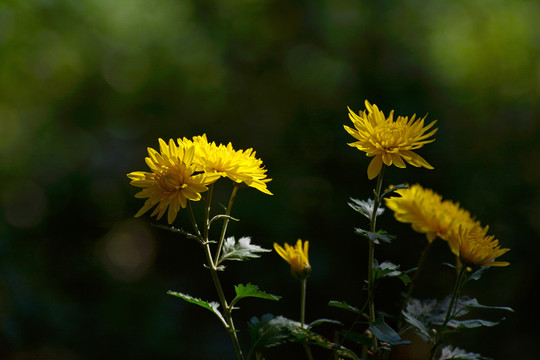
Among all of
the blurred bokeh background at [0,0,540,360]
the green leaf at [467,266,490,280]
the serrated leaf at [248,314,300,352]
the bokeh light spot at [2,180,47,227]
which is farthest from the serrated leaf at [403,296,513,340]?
the bokeh light spot at [2,180,47,227]

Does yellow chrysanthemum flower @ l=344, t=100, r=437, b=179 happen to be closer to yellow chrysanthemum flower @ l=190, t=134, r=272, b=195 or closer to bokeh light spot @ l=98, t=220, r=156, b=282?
yellow chrysanthemum flower @ l=190, t=134, r=272, b=195

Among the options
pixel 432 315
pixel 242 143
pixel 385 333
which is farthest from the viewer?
pixel 242 143

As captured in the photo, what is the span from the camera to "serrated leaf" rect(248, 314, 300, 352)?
731 millimetres

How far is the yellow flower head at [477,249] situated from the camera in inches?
27.6

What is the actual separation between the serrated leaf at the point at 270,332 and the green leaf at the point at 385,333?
108mm

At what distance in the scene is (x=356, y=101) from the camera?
2314 millimetres

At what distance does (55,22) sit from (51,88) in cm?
31

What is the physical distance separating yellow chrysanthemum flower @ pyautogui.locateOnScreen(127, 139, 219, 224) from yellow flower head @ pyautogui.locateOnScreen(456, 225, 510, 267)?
313 millimetres

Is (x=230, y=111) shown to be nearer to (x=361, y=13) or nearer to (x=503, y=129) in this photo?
(x=361, y=13)

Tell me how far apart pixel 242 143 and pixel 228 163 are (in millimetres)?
1665

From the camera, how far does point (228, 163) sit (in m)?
0.74

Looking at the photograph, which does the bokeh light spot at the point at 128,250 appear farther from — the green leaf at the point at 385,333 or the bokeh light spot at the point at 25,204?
the green leaf at the point at 385,333

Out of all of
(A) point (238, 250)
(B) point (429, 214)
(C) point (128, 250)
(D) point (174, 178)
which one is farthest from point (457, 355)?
(C) point (128, 250)

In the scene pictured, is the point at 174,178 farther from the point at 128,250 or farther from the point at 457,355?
the point at 128,250
